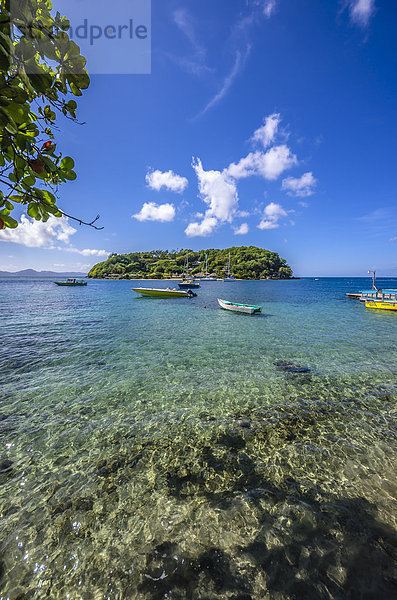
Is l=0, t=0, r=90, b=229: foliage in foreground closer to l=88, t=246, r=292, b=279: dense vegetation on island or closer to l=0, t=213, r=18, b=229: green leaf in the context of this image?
l=0, t=213, r=18, b=229: green leaf

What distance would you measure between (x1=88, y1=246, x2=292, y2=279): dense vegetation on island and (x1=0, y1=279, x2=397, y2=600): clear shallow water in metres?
132

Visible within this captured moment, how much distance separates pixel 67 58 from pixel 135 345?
1195cm

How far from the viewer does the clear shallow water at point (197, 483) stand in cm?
248

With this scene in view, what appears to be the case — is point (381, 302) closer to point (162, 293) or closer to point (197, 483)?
point (162, 293)

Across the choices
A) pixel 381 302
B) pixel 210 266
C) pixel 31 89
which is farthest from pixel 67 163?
pixel 210 266

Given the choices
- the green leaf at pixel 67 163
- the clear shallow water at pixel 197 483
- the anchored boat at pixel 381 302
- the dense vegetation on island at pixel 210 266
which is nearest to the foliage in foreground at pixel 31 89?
the green leaf at pixel 67 163

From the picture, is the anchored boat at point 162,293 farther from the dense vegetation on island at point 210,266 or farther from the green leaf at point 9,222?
the dense vegetation on island at point 210,266

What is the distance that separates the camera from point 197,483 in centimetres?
373

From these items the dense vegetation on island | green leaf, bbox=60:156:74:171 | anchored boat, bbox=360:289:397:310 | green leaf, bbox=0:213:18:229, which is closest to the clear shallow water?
green leaf, bbox=0:213:18:229

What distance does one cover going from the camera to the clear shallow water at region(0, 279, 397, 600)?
248cm

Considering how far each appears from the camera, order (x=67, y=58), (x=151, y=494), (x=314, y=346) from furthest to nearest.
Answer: (x=314, y=346), (x=151, y=494), (x=67, y=58)

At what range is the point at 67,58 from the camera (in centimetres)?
170

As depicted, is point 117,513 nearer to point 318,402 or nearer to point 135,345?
point 318,402

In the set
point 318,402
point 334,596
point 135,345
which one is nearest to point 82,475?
point 334,596
